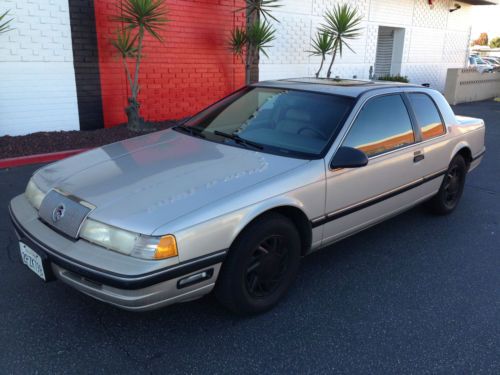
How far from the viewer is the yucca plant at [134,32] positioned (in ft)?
23.6

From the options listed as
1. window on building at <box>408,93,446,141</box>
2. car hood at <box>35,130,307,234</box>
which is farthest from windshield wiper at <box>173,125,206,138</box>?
window on building at <box>408,93,446,141</box>

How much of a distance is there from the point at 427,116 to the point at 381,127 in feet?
2.78

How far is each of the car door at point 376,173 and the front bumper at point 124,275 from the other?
3.37 ft

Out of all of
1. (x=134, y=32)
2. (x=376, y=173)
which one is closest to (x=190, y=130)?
(x=376, y=173)

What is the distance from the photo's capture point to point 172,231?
7.37 feet

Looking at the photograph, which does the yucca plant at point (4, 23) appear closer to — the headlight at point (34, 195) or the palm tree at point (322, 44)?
the headlight at point (34, 195)

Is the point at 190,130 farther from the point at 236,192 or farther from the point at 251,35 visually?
the point at 251,35

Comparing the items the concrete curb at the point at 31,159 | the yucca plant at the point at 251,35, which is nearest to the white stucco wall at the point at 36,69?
the concrete curb at the point at 31,159

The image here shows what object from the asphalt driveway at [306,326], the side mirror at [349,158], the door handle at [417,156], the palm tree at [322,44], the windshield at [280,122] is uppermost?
the palm tree at [322,44]

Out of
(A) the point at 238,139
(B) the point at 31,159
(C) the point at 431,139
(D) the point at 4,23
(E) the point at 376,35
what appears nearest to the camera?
(A) the point at 238,139

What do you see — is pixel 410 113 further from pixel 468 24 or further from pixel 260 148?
pixel 468 24

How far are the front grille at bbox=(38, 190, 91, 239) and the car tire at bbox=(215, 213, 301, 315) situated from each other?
853mm

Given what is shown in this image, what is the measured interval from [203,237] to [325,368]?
99 cm

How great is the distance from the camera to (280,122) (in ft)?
11.4
